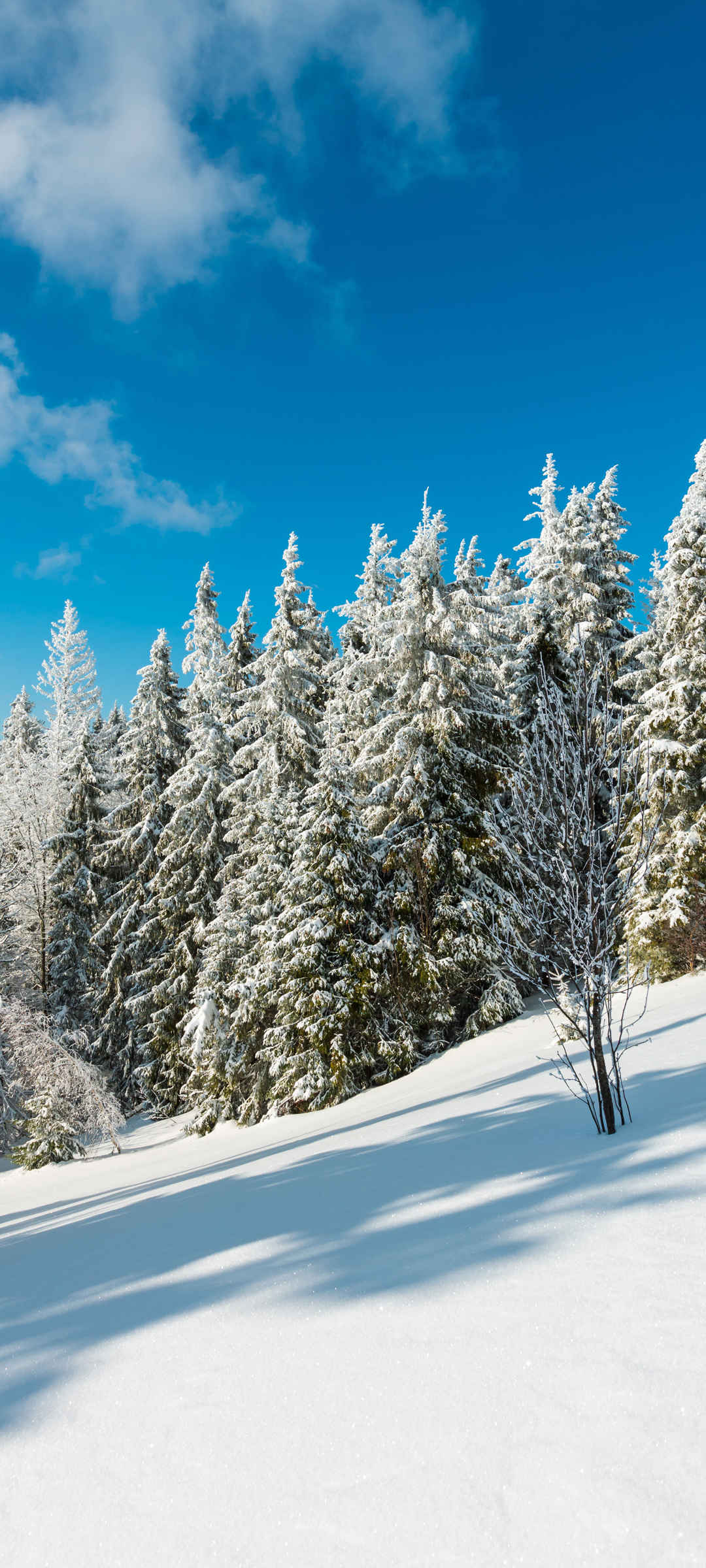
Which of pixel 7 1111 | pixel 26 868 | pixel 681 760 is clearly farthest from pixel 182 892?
pixel 681 760

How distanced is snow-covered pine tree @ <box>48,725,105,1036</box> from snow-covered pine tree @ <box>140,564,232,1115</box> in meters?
3.23

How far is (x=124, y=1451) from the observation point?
2.86 m

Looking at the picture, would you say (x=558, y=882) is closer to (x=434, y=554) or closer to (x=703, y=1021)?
(x=703, y=1021)

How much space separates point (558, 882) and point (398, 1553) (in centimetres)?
479

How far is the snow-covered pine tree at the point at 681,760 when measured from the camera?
15.0 metres

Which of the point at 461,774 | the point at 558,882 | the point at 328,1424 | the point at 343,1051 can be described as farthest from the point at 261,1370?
the point at 461,774

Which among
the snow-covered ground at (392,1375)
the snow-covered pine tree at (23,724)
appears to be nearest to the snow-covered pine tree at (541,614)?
the snow-covered ground at (392,1375)

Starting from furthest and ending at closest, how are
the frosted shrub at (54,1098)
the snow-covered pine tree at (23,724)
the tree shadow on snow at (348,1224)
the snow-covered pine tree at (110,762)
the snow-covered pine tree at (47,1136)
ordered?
1. the snow-covered pine tree at (23,724)
2. the snow-covered pine tree at (110,762)
3. the frosted shrub at (54,1098)
4. the snow-covered pine tree at (47,1136)
5. the tree shadow on snow at (348,1224)

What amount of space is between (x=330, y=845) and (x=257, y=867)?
2.67m

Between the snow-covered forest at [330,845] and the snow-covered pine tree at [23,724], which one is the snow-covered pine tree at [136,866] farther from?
the snow-covered pine tree at [23,724]

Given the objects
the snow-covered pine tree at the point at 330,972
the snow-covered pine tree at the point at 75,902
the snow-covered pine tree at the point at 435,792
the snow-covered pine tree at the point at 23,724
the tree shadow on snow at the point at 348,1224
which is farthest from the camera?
the snow-covered pine tree at the point at 23,724

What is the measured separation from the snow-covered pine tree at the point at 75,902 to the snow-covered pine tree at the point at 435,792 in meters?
11.8

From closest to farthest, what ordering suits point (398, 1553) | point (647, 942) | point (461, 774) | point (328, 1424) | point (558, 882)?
point (398, 1553) < point (328, 1424) < point (558, 882) < point (647, 942) < point (461, 774)

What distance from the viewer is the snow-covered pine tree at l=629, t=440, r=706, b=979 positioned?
590 inches
